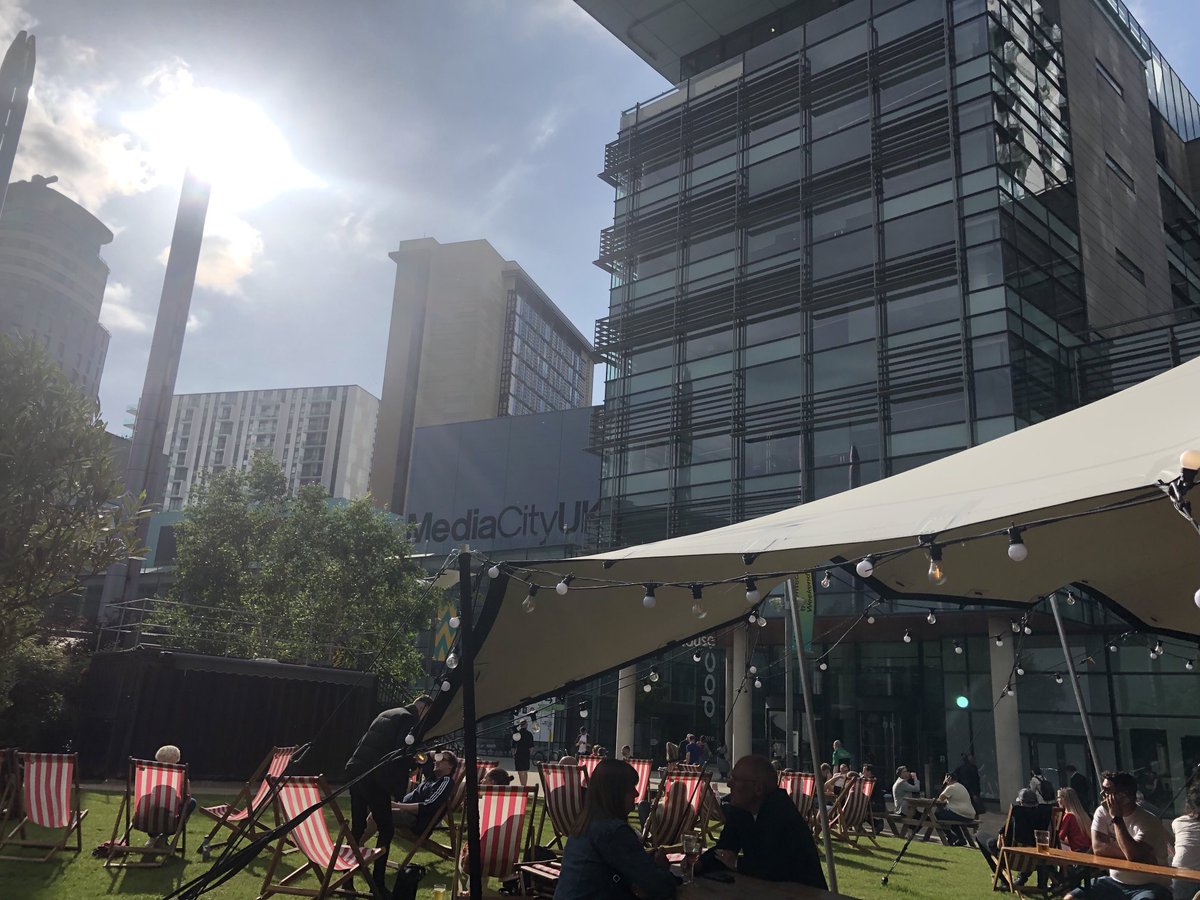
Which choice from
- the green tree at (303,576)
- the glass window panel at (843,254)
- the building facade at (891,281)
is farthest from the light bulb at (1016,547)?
the green tree at (303,576)

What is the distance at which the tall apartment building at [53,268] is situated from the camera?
97312mm

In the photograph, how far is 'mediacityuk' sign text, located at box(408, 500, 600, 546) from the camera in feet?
119

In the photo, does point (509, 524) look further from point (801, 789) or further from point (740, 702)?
point (801, 789)

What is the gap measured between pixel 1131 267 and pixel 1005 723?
48.1 ft

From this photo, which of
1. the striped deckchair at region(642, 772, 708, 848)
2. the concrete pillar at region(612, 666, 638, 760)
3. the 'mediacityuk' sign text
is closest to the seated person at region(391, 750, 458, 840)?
the striped deckchair at region(642, 772, 708, 848)

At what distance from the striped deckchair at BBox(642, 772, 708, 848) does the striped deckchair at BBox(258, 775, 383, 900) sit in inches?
115

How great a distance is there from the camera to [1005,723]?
19453 mm

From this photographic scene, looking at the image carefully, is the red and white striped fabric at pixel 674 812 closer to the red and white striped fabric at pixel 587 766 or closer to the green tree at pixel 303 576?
the red and white striped fabric at pixel 587 766

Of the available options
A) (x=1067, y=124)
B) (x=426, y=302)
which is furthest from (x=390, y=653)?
(x=426, y=302)

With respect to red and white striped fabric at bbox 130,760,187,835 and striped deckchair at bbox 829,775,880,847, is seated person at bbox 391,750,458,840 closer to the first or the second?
red and white striped fabric at bbox 130,760,187,835

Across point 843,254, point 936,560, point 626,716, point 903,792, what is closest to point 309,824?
point 936,560

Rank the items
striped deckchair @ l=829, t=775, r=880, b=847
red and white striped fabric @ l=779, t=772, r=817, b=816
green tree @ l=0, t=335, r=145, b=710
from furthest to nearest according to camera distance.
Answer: striped deckchair @ l=829, t=775, r=880, b=847, red and white striped fabric @ l=779, t=772, r=817, b=816, green tree @ l=0, t=335, r=145, b=710

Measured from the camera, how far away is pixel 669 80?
33.6 metres

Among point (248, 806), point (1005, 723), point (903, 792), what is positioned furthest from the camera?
point (1005, 723)
